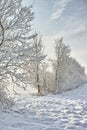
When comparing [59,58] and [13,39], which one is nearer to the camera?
[13,39]

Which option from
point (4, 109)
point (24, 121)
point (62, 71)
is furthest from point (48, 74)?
point (24, 121)

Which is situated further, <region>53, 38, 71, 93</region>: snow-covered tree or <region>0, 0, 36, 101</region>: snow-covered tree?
<region>53, 38, 71, 93</region>: snow-covered tree

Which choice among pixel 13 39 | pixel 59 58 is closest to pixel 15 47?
pixel 13 39

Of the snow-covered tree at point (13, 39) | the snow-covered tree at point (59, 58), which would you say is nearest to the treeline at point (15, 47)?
the snow-covered tree at point (13, 39)

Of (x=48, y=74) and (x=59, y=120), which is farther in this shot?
(x=48, y=74)

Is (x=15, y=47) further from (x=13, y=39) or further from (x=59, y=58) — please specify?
(x=59, y=58)

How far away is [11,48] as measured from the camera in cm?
1417

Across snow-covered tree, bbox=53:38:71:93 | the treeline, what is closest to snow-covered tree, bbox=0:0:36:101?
the treeline

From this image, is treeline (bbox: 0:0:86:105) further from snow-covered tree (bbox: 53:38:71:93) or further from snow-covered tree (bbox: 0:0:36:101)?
snow-covered tree (bbox: 53:38:71:93)

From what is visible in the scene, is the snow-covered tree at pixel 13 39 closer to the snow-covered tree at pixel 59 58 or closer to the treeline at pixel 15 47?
the treeline at pixel 15 47

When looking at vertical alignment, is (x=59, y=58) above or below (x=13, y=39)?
above

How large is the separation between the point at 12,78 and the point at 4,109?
93.8 inches

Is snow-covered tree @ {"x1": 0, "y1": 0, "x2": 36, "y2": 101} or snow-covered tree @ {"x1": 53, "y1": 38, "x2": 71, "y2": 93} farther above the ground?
snow-covered tree @ {"x1": 53, "y1": 38, "x2": 71, "y2": 93}

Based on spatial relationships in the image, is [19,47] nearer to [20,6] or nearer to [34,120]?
[20,6]
